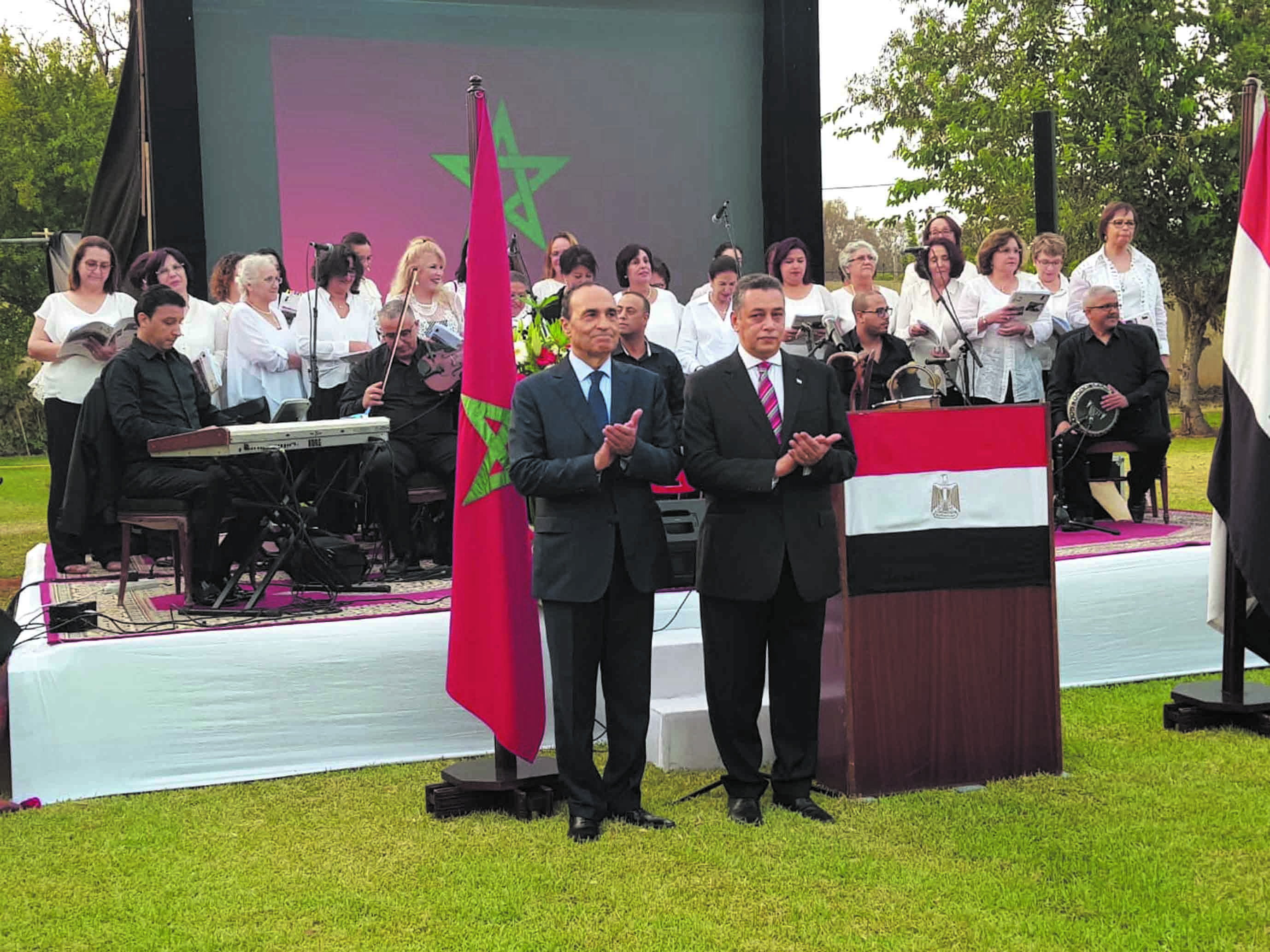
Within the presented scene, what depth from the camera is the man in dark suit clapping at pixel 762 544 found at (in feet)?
15.1

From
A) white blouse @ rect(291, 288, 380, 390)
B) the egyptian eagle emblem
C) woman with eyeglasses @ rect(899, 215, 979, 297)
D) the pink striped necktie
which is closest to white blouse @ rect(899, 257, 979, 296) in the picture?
woman with eyeglasses @ rect(899, 215, 979, 297)

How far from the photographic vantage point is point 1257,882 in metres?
3.95

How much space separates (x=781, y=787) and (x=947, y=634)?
2.66ft

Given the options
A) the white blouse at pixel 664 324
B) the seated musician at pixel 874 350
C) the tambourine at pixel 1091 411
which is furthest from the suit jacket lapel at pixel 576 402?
the tambourine at pixel 1091 411

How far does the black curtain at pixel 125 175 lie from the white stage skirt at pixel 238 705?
5504mm

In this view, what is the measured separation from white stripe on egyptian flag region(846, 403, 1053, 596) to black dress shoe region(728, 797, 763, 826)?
80 cm

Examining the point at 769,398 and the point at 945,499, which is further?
the point at 945,499

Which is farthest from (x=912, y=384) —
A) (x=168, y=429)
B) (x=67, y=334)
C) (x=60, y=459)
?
(x=60, y=459)

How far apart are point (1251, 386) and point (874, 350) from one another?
2963 millimetres

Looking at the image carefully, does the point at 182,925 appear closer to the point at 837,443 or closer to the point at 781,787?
the point at 781,787

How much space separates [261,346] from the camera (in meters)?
7.53

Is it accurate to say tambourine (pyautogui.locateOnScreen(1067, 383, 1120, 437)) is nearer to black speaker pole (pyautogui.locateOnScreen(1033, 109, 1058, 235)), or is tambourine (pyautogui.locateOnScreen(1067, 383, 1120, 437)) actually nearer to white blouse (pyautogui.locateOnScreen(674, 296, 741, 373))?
white blouse (pyautogui.locateOnScreen(674, 296, 741, 373))

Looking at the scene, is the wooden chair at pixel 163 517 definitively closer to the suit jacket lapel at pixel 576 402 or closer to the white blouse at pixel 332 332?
the white blouse at pixel 332 332

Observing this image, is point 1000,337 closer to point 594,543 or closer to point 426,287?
point 426,287
